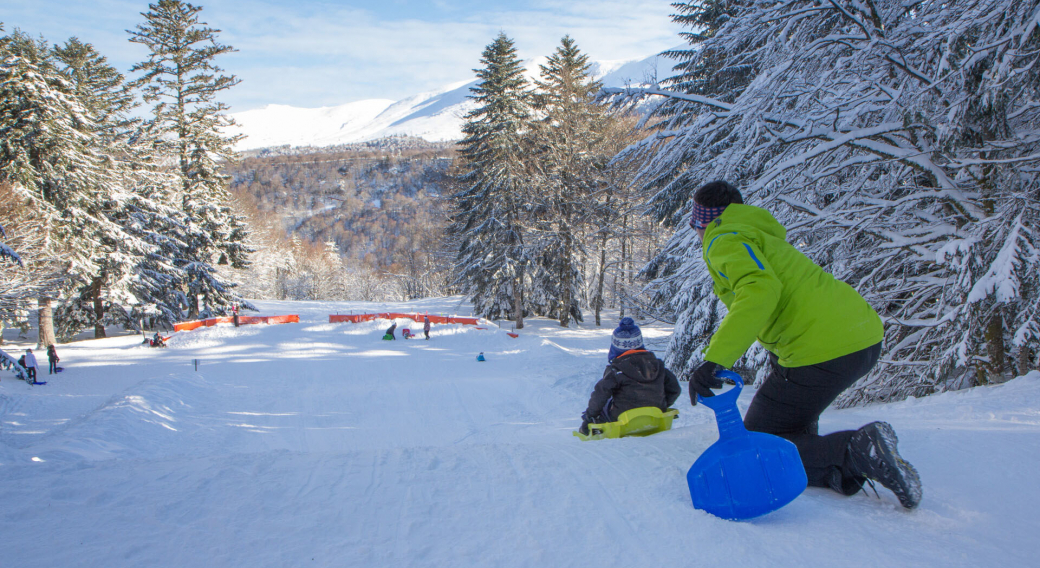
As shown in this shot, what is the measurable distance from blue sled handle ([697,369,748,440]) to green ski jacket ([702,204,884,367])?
0.21 metres

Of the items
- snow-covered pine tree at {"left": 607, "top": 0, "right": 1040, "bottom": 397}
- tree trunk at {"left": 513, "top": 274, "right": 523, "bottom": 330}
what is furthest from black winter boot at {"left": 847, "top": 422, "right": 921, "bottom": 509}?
tree trunk at {"left": 513, "top": 274, "right": 523, "bottom": 330}

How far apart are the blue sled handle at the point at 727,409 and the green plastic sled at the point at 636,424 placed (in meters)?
2.31

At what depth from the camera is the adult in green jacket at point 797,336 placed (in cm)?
238

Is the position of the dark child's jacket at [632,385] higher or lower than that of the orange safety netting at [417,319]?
higher

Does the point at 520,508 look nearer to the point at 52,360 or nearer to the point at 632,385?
the point at 632,385

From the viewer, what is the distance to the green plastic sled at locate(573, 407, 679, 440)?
4844 mm

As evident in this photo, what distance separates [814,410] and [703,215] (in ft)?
3.99

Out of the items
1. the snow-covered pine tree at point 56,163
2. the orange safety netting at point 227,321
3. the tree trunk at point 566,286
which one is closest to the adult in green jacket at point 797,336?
the tree trunk at point 566,286

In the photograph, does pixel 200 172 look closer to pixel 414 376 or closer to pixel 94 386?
pixel 94 386

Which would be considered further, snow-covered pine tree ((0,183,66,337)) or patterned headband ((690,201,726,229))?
snow-covered pine tree ((0,183,66,337))

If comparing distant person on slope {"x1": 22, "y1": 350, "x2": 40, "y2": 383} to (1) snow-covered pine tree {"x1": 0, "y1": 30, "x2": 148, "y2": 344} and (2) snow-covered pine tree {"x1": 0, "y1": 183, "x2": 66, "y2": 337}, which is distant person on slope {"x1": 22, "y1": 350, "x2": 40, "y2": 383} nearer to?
(2) snow-covered pine tree {"x1": 0, "y1": 183, "x2": 66, "y2": 337}

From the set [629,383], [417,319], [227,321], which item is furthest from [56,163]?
[629,383]

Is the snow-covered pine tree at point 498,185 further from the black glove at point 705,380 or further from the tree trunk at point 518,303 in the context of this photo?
the black glove at point 705,380

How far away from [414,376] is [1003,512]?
13603 millimetres
